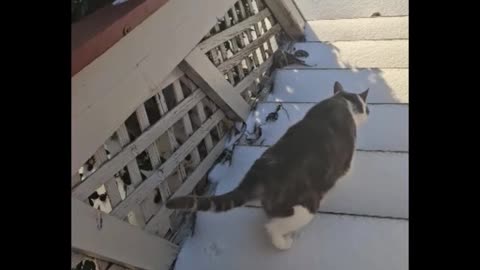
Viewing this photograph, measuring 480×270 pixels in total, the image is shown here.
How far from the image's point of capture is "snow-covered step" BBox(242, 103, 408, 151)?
5.51ft

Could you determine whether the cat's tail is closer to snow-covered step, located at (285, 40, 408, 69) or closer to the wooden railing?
the wooden railing

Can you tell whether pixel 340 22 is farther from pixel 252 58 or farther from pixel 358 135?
pixel 358 135

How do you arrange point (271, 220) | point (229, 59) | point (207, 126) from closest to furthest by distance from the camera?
Answer: 1. point (271, 220)
2. point (207, 126)
3. point (229, 59)

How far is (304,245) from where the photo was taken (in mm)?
1296

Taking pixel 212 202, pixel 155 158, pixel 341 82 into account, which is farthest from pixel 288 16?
pixel 212 202

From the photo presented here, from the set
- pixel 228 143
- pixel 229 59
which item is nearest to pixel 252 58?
pixel 229 59

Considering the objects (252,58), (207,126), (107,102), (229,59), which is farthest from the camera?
(252,58)

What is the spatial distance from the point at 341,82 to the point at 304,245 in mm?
924

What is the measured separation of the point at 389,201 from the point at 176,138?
0.64m

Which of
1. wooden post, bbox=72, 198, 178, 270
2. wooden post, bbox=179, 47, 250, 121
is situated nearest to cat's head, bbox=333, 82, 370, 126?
wooden post, bbox=179, 47, 250, 121

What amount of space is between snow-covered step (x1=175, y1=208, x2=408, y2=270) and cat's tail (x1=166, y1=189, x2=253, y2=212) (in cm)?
17
